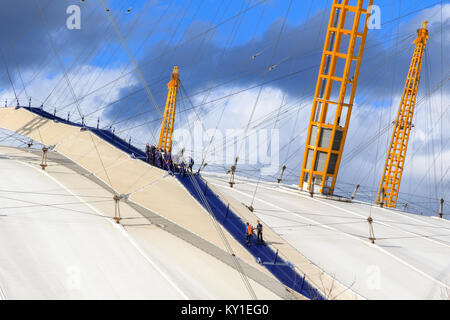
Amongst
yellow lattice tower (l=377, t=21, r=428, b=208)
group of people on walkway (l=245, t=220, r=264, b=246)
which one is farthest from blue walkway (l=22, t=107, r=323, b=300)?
yellow lattice tower (l=377, t=21, r=428, b=208)

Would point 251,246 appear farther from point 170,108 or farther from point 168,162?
point 170,108

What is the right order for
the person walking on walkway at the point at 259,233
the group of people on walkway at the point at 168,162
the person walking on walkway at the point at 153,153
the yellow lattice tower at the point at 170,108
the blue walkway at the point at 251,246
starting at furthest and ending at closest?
the yellow lattice tower at the point at 170,108 < the person walking on walkway at the point at 153,153 < the group of people on walkway at the point at 168,162 < the person walking on walkway at the point at 259,233 < the blue walkway at the point at 251,246

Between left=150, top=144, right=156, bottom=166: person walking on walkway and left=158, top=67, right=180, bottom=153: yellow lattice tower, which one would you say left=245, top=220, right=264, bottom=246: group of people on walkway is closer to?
left=150, top=144, right=156, bottom=166: person walking on walkway

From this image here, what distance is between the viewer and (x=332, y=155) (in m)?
41.0

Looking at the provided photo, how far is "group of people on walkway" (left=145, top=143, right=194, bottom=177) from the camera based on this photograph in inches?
1077

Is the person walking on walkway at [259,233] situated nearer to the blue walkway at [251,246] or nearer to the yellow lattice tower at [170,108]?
the blue walkway at [251,246]

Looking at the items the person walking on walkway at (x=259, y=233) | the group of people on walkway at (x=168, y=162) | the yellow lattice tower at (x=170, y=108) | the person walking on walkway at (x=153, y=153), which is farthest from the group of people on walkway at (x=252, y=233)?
the yellow lattice tower at (x=170, y=108)

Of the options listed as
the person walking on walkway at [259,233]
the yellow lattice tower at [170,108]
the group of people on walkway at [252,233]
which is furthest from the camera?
the yellow lattice tower at [170,108]

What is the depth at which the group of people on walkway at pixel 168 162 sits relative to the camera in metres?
27.4

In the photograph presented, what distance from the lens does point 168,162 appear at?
2828cm

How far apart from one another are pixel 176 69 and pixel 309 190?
164 feet
